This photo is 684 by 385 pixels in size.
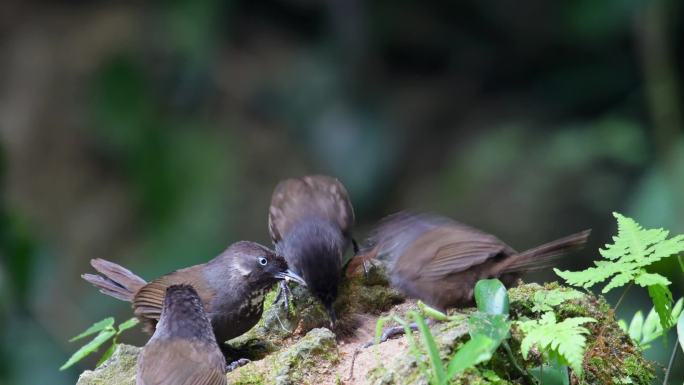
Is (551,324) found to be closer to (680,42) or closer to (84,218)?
(680,42)

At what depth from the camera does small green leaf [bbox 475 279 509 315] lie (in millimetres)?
3689

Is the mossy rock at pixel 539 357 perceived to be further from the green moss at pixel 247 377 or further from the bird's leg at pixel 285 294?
the bird's leg at pixel 285 294

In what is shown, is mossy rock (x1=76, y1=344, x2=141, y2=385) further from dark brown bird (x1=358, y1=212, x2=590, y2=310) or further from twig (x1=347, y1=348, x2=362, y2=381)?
dark brown bird (x1=358, y1=212, x2=590, y2=310)

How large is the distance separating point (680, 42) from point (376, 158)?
9.62 feet

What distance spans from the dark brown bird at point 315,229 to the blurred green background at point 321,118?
288cm

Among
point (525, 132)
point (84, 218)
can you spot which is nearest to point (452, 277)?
point (525, 132)

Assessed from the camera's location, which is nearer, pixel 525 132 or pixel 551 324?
pixel 551 324

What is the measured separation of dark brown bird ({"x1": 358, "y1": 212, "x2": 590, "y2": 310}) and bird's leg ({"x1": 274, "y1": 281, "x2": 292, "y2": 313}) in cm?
48

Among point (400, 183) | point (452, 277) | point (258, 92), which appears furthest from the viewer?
point (258, 92)

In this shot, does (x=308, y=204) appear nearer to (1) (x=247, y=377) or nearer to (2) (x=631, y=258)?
(1) (x=247, y=377)

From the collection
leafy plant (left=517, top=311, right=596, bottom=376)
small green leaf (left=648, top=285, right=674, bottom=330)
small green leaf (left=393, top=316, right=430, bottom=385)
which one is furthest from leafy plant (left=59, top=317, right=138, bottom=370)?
small green leaf (left=648, top=285, right=674, bottom=330)

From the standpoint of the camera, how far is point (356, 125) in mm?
10047

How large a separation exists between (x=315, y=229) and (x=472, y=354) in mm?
2249

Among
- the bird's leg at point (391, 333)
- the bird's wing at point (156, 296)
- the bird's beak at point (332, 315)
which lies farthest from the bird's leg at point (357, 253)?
the bird's wing at point (156, 296)
